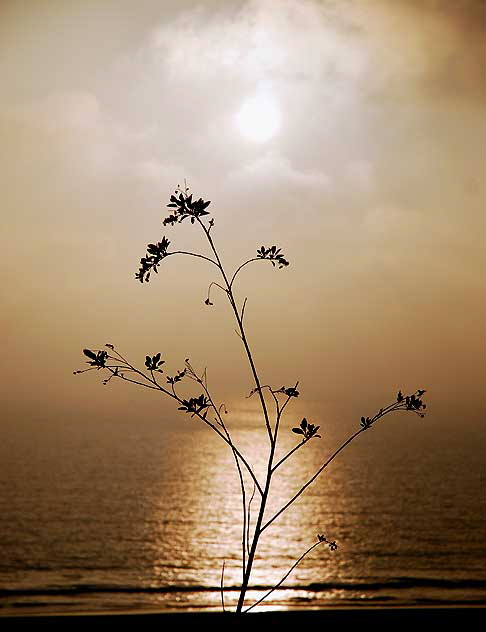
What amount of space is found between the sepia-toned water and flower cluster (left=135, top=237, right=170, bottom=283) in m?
21.8

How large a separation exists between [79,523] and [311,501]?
16.6m

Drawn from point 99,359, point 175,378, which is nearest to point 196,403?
point 175,378

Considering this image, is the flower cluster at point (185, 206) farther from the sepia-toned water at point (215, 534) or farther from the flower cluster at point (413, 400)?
the sepia-toned water at point (215, 534)

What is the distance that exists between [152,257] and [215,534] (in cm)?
3752

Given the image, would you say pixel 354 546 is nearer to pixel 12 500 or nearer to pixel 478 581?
pixel 478 581

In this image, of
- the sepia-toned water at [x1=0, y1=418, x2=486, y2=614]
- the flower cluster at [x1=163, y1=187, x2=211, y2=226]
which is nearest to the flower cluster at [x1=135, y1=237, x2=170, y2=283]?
the flower cluster at [x1=163, y1=187, x2=211, y2=226]

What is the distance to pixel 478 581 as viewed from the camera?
28297mm

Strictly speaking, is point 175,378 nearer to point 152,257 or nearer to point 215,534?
point 152,257

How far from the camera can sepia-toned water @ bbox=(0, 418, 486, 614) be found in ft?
87.5

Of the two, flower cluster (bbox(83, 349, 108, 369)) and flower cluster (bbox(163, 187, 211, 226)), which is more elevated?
flower cluster (bbox(163, 187, 211, 226))

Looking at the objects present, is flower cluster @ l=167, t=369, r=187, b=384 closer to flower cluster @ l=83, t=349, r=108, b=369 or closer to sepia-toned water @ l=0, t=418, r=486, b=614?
flower cluster @ l=83, t=349, r=108, b=369

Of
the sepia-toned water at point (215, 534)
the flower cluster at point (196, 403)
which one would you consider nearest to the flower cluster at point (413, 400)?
the flower cluster at point (196, 403)

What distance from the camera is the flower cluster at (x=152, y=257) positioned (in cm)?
225

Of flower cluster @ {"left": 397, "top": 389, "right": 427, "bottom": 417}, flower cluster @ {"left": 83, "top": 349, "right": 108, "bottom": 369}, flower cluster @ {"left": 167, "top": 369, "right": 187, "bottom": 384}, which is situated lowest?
flower cluster @ {"left": 397, "top": 389, "right": 427, "bottom": 417}
